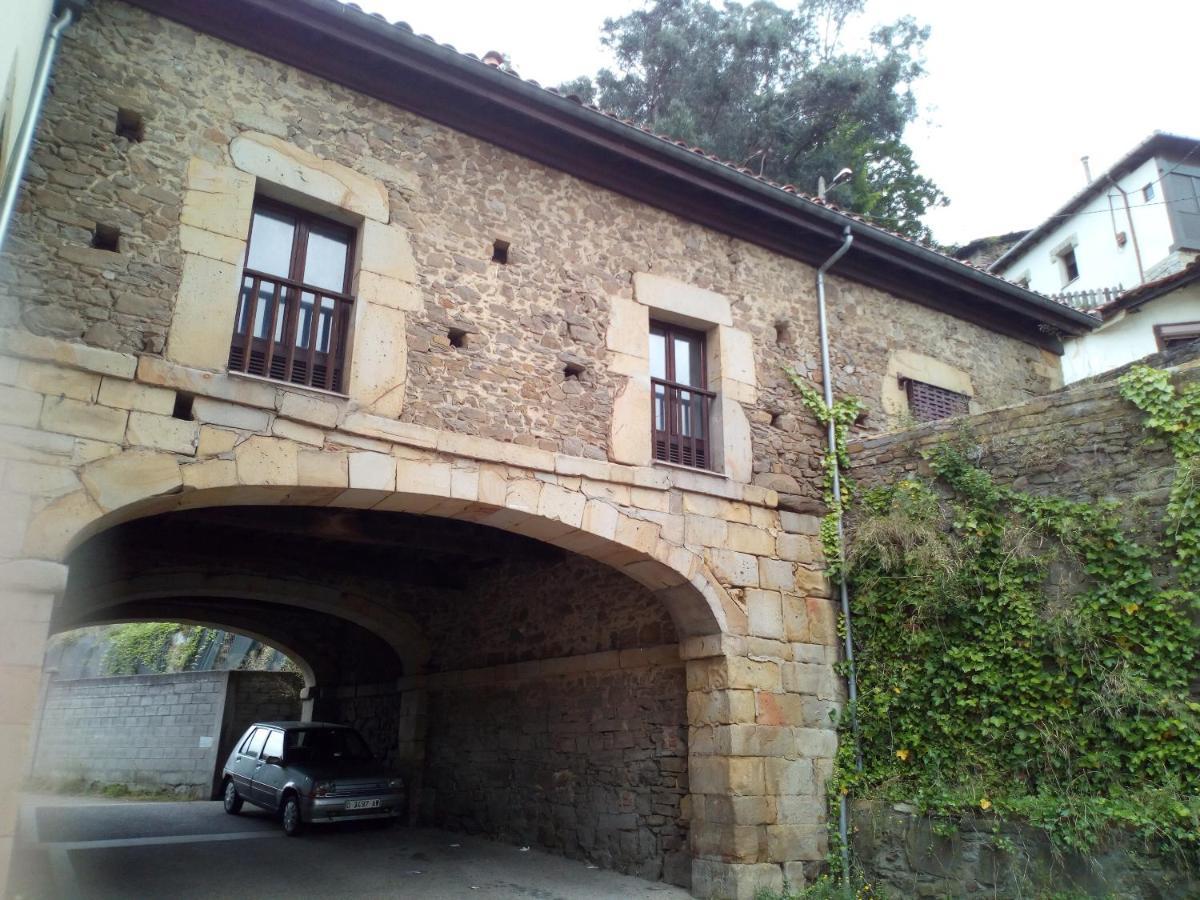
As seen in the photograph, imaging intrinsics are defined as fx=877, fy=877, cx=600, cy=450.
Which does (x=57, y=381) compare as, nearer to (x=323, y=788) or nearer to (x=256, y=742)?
(x=323, y=788)

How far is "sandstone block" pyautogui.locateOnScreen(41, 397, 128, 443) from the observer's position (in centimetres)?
481

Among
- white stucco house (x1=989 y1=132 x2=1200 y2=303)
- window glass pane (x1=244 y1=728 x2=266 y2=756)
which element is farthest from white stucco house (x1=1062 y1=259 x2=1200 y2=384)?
window glass pane (x1=244 y1=728 x2=266 y2=756)

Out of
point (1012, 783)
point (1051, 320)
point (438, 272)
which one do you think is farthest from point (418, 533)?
point (1051, 320)

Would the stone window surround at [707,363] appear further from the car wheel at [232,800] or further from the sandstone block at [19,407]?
the car wheel at [232,800]

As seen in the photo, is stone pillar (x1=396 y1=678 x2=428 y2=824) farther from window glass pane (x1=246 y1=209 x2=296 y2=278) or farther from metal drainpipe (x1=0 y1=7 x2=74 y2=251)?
metal drainpipe (x1=0 y1=7 x2=74 y2=251)

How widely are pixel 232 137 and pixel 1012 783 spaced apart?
23.1 ft

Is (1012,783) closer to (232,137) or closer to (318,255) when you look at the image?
(318,255)

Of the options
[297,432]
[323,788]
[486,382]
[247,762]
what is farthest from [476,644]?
[297,432]

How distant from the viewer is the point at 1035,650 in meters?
6.43

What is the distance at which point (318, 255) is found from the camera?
6.28 meters

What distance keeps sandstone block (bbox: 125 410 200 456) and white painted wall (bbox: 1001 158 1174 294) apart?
19.2 meters

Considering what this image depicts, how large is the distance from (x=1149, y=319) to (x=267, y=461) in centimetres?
1272

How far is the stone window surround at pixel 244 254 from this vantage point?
5469 mm

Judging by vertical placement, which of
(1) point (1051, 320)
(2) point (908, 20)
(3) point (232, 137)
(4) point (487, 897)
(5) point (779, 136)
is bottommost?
(4) point (487, 897)
